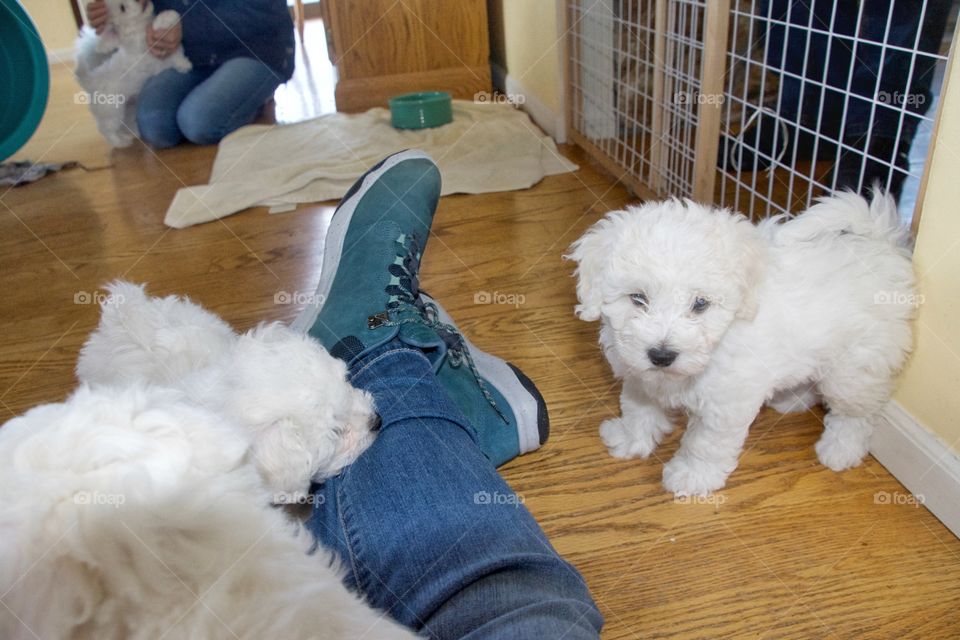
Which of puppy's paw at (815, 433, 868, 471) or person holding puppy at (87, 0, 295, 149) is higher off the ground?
person holding puppy at (87, 0, 295, 149)

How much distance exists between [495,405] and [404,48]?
3.24 metres

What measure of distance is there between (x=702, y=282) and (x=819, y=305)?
29 centimetres

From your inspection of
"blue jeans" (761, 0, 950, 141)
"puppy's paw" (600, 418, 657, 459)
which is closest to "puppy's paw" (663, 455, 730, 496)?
"puppy's paw" (600, 418, 657, 459)

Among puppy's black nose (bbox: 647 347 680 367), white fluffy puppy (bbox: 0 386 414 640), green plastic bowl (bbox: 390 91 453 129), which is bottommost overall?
green plastic bowl (bbox: 390 91 453 129)

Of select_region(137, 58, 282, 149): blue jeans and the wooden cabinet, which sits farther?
the wooden cabinet

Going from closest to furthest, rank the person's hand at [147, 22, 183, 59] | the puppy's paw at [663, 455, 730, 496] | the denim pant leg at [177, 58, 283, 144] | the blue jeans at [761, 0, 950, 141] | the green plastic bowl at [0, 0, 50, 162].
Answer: the puppy's paw at [663, 455, 730, 496], the blue jeans at [761, 0, 950, 141], the green plastic bowl at [0, 0, 50, 162], the denim pant leg at [177, 58, 283, 144], the person's hand at [147, 22, 183, 59]

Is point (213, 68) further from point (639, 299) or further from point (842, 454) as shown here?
point (842, 454)

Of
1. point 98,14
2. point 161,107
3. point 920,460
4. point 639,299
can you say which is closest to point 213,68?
point 161,107

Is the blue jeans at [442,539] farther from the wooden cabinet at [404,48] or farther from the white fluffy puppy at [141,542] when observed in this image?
the wooden cabinet at [404,48]

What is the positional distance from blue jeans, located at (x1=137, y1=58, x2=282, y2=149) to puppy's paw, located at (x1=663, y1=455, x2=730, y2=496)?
3299 mm

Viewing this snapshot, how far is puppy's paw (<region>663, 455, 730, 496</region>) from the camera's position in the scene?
1.41 m

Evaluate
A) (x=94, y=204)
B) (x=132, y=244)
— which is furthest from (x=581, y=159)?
(x=94, y=204)

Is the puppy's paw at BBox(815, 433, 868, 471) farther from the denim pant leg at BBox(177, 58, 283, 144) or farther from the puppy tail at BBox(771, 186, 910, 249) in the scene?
the denim pant leg at BBox(177, 58, 283, 144)

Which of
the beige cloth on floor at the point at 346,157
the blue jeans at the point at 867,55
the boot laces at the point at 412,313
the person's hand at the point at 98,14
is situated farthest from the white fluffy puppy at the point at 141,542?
the person's hand at the point at 98,14
